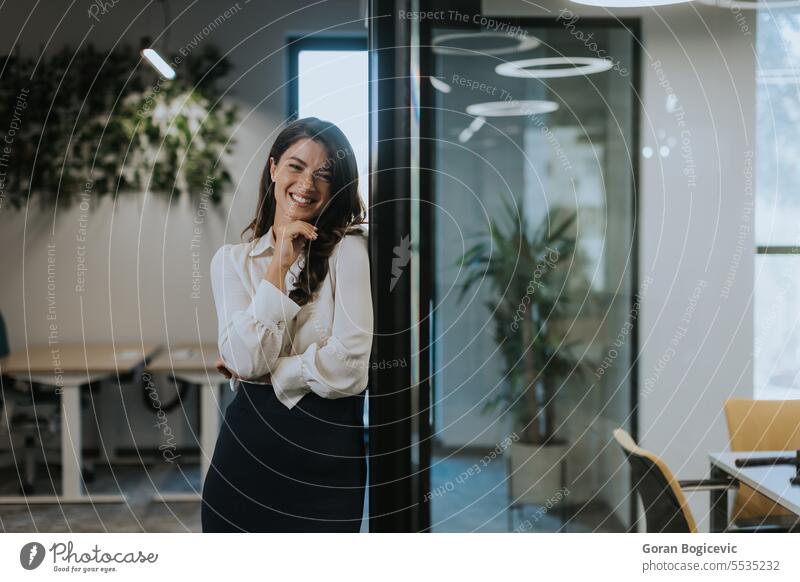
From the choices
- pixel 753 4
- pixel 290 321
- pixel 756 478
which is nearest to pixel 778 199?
pixel 753 4

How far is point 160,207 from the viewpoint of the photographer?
1415mm

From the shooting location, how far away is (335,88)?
53.8 inches

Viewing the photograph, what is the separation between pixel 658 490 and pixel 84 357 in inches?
49.3

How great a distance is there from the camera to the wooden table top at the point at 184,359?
1354mm

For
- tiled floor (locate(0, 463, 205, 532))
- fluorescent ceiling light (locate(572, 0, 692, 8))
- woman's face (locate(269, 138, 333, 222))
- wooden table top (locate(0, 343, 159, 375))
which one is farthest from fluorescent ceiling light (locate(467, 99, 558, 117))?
tiled floor (locate(0, 463, 205, 532))

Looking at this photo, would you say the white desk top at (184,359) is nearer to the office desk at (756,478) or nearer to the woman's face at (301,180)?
the woman's face at (301,180)

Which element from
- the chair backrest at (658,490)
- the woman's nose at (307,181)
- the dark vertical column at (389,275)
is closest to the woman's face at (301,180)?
the woman's nose at (307,181)

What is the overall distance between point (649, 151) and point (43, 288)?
129 cm

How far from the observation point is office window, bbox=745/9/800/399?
1.42 metres

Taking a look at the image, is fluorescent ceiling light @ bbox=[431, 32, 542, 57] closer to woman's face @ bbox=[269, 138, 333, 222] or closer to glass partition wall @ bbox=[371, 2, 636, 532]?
glass partition wall @ bbox=[371, 2, 636, 532]

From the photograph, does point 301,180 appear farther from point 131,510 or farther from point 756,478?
point 756,478

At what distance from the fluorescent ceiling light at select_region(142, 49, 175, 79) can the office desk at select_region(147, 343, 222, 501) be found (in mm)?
562

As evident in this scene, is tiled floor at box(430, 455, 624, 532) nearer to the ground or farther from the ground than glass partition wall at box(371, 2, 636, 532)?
nearer to the ground
